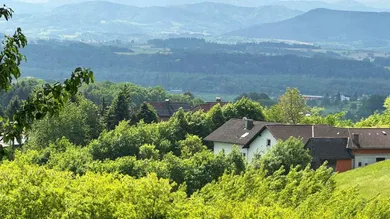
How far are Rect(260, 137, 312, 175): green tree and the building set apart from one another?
4462mm

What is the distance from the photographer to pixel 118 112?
281ft

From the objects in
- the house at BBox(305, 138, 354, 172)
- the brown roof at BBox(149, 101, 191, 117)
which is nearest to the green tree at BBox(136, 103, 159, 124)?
the house at BBox(305, 138, 354, 172)

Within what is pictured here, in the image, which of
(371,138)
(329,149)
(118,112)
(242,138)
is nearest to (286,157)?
(329,149)

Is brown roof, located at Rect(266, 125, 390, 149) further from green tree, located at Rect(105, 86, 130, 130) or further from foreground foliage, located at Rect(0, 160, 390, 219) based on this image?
foreground foliage, located at Rect(0, 160, 390, 219)

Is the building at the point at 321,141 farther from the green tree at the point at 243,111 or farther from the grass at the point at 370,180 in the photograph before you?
the grass at the point at 370,180

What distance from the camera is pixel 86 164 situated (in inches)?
2068

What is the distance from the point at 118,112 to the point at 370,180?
44.7 m

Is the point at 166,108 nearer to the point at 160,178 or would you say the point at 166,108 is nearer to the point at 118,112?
the point at 118,112

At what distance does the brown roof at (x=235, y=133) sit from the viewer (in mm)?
→ 67438

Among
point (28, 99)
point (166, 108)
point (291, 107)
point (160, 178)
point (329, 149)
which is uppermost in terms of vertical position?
point (28, 99)

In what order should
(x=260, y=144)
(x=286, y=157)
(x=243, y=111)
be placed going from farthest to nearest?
(x=243, y=111) < (x=260, y=144) < (x=286, y=157)

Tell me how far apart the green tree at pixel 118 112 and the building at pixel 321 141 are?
16123 mm

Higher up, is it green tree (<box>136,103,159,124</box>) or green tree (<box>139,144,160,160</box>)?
green tree (<box>139,144,160,160</box>)

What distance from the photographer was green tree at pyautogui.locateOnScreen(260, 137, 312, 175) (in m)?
52.3
